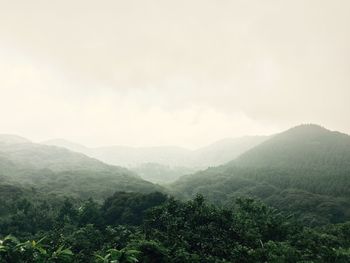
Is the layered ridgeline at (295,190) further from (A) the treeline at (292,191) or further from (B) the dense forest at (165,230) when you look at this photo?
(B) the dense forest at (165,230)

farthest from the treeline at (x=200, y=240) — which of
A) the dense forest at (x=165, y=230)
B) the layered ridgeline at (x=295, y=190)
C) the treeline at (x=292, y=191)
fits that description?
the layered ridgeline at (x=295, y=190)

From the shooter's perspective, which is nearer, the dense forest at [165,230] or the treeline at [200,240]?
the treeline at [200,240]

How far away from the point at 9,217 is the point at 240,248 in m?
44.7

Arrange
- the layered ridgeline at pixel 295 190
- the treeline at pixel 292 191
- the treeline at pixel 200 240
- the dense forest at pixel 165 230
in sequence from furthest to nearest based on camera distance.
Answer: the layered ridgeline at pixel 295 190 < the treeline at pixel 292 191 < the dense forest at pixel 165 230 < the treeline at pixel 200 240

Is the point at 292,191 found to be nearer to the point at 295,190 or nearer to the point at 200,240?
the point at 295,190

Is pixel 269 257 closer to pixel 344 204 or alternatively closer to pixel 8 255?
pixel 8 255

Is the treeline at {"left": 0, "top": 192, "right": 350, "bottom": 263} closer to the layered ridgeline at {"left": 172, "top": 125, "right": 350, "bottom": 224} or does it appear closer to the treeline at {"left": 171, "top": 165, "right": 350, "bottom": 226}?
the treeline at {"left": 171, "top": 165, "right": 350, "bottom": 226}

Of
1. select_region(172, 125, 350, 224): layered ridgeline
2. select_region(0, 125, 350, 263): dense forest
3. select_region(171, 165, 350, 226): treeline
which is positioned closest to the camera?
select_region(0, 125, 350, 263): dense forest

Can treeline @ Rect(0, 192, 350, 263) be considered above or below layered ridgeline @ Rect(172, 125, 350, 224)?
below

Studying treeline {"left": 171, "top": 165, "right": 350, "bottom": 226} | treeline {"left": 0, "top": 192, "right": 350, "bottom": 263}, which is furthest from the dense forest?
treeline {"left": 171, "top": 165, "right": 350, "bottom": 226}

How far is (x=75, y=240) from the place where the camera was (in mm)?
40875

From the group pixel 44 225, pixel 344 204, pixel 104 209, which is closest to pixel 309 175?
pixel 344 204

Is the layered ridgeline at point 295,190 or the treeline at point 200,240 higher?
the layered ridgeline at point 295,190

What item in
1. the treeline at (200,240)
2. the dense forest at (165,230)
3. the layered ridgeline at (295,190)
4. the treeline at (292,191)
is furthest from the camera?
the layered ridgeline at (295,190)
